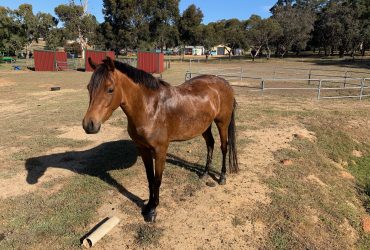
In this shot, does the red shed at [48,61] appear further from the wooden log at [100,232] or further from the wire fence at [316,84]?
the wooden log at [100,232]

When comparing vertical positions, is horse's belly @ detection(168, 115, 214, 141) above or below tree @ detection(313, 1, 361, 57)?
below

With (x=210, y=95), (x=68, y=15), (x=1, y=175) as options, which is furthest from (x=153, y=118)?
(x=68, y=15)

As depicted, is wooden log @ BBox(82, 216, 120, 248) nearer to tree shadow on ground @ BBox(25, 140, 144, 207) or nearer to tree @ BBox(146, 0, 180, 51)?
tree shadow on ground @ BBox(25, 140, 144, 207)

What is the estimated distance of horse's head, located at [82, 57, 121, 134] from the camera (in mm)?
2922

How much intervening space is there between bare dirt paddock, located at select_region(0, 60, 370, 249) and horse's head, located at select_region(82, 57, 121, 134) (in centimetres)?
149

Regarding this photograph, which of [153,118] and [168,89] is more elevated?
[168,89]

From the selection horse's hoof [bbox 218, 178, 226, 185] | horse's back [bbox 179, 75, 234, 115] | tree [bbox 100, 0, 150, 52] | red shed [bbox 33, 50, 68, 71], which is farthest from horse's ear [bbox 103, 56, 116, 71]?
tree [bbox 100, 0, 150, 52]

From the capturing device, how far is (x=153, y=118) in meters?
3.61

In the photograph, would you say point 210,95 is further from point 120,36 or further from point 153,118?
point 120,36

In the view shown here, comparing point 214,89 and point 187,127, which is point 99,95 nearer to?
point 187,127

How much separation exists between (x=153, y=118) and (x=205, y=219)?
4.90 ft

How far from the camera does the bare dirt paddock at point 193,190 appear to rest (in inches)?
147

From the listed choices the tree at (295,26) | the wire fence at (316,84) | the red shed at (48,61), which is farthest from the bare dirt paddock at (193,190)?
the tree at (295,26)

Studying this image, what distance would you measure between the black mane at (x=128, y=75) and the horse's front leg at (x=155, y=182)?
0.77 meters
